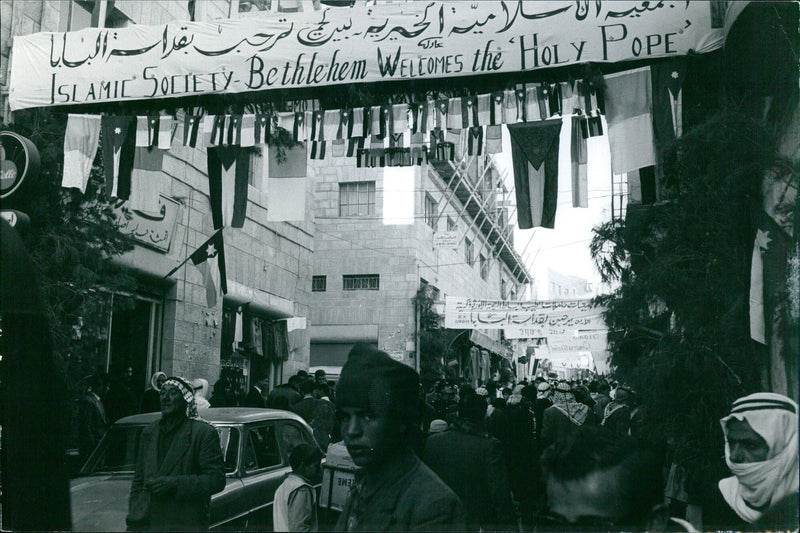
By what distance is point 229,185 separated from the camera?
7605mm

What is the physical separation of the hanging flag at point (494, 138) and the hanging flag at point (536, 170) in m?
0.41

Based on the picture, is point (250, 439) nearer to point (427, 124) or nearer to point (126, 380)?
point (427, 124)

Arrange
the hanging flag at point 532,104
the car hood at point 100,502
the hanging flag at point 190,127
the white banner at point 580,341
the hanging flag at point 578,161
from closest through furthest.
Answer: the car hood at point 100,502 < the hanging flag at point 532,104 < the hanging flag at point 578,161 < the hanging flag at point 190,127 < the white banner at point 580,341

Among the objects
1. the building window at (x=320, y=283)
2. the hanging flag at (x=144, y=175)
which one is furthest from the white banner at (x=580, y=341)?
the hanging flag at (x=144, y=175)

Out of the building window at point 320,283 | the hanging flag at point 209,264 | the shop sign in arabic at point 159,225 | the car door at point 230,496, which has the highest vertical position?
the building window at point 320,283

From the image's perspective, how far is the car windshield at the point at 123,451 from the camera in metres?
6.54

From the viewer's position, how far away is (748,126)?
192 inches

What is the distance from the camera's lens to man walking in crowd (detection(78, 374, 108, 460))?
30.3ft

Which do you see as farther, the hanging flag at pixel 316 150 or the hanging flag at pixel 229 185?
the hanging flag at pixel 229 185

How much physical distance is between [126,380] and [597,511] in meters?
11.3

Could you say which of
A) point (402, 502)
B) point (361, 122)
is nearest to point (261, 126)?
point (361, 122)

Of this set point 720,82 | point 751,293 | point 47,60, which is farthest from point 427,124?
point 47,60

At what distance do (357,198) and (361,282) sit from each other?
3.57 meters

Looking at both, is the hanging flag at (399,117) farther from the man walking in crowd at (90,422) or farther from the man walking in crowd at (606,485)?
the man walking in crowd at (90,422)
